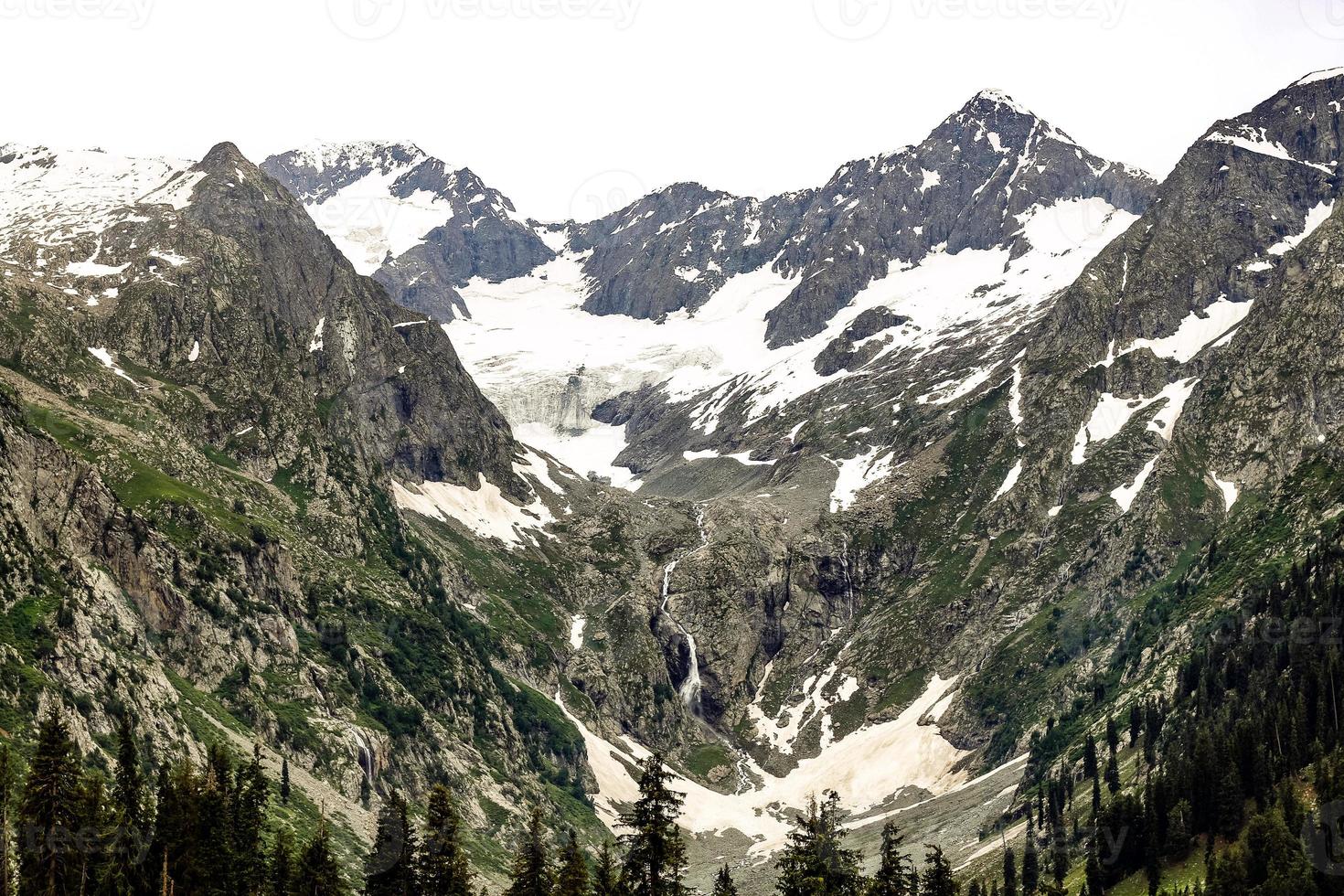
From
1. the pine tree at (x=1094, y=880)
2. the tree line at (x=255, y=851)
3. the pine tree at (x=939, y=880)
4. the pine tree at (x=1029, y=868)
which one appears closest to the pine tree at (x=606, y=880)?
the tree line at (x=255, y=851)

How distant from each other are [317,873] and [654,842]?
1184 inches

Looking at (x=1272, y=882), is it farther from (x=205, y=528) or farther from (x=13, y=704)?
(x=205, y=528)

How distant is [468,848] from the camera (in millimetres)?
156625

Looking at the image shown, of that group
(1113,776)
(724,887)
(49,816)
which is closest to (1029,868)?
(1113,776)

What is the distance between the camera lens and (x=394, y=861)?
7806cm

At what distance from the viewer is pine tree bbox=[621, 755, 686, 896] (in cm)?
6450

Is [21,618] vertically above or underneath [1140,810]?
above

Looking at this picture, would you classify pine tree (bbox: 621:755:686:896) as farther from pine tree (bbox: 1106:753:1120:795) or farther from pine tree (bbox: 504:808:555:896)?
pine tree (bbox: 1106:753:1120:795)

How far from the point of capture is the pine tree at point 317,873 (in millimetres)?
82250

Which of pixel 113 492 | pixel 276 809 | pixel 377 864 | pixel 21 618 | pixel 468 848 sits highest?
pixel 113 492

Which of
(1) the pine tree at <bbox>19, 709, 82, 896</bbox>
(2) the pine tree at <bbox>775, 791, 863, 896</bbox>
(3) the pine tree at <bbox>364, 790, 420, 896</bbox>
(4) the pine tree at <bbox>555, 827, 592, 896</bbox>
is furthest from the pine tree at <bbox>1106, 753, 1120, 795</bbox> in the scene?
(1) the pine tree at <bbox>19, 709, 82, 896</bbox>

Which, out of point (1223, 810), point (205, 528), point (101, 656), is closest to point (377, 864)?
point (101, 656)

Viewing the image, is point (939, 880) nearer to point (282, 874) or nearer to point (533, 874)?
point (533, 874)

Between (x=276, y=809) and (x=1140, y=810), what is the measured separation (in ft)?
316
